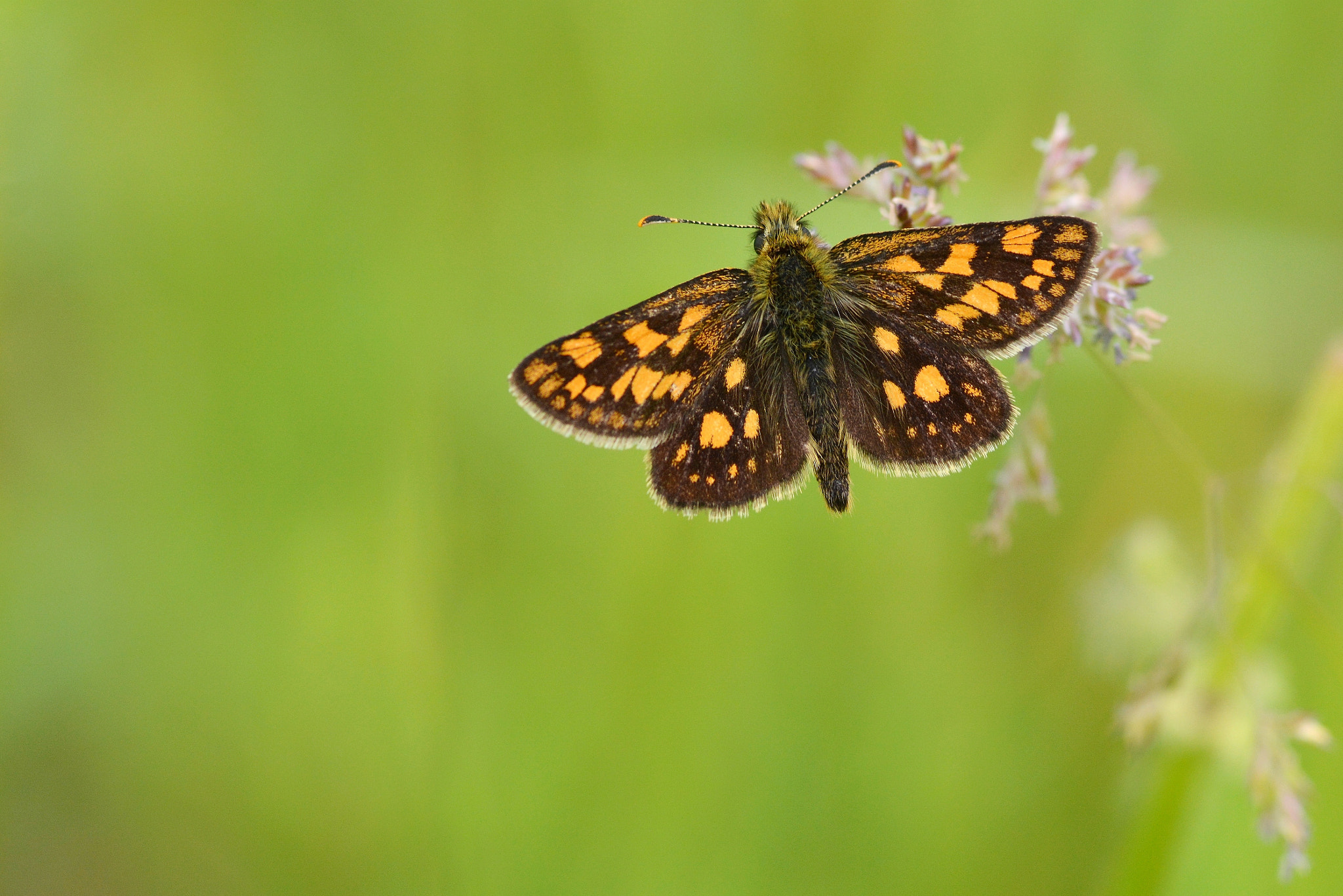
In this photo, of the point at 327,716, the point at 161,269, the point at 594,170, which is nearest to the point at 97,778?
the point at 327,716

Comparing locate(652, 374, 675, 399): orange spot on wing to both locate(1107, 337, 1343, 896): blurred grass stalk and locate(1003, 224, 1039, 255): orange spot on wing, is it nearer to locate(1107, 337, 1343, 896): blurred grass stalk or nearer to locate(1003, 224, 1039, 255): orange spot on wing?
locate(1003, 224, 1039, 255): orange spot on wing

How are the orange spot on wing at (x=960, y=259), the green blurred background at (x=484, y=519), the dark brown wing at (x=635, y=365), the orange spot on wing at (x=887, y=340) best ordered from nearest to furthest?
the orange spot on wing at (x=960, y=259) < the dark brown wing at (x=635, y=365) < the orange spot on wing at (x=887, y=340) < the green blurred background at (x=484, y=519)

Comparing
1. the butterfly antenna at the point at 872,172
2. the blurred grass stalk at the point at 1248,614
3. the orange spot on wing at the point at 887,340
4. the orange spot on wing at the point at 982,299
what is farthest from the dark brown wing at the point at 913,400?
the blurred grass stalk at the point at 1248,614

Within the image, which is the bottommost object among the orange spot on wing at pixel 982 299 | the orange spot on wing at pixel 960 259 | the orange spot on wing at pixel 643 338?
the orange spot on wing at pixel 643 338

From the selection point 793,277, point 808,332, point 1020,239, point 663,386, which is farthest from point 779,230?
point 1020,239

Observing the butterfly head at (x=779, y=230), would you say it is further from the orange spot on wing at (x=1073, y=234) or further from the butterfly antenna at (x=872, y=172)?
the orange spot on wing at (x=1073, y=234)

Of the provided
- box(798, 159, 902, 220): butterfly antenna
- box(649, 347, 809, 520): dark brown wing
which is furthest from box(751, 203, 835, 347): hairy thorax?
box(798, 159, 902, 220): butterfly antenna

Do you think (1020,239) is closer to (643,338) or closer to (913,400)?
(913,400)

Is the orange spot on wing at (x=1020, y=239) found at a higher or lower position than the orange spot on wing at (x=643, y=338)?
higher
